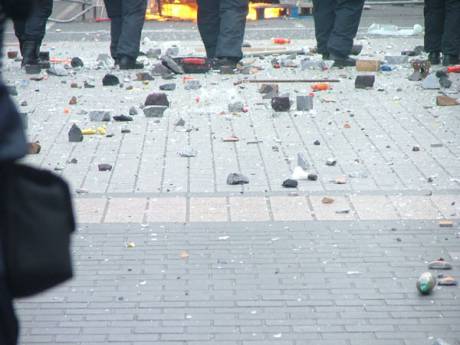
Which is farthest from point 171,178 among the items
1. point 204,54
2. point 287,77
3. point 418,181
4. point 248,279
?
point 204,54

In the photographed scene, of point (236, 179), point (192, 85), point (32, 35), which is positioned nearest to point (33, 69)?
point (32, 35)

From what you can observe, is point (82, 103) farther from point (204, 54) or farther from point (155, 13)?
point (155, 13)

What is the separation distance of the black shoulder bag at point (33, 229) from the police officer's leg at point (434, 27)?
10.9m

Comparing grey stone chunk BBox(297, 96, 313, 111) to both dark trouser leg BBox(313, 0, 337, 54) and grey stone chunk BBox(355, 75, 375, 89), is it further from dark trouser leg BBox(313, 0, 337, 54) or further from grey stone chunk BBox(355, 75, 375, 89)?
dark trouser leg BBox(313, 0, 337, 54)

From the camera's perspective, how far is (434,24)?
12750mm

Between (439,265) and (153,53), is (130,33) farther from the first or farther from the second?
(439,265)

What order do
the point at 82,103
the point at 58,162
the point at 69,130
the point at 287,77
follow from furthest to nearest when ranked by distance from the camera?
the point at 287,77
the point at 82,103
the point at 69,130
the point at 58,162

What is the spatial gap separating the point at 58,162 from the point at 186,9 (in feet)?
42.6

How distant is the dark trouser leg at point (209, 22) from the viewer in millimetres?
12781

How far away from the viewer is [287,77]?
12016mm

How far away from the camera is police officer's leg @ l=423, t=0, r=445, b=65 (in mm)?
12672

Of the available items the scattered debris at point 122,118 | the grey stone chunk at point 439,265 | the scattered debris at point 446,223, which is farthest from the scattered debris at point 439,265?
the scattered debris at point 122,118

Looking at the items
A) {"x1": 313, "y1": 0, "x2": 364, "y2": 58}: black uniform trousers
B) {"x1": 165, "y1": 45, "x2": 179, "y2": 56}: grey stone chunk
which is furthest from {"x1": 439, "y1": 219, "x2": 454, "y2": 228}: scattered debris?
{"x1": 165, "y1": 45, "x2": 179, "y2": 56}: grey stone chunk

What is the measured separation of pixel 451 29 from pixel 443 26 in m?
0.64
